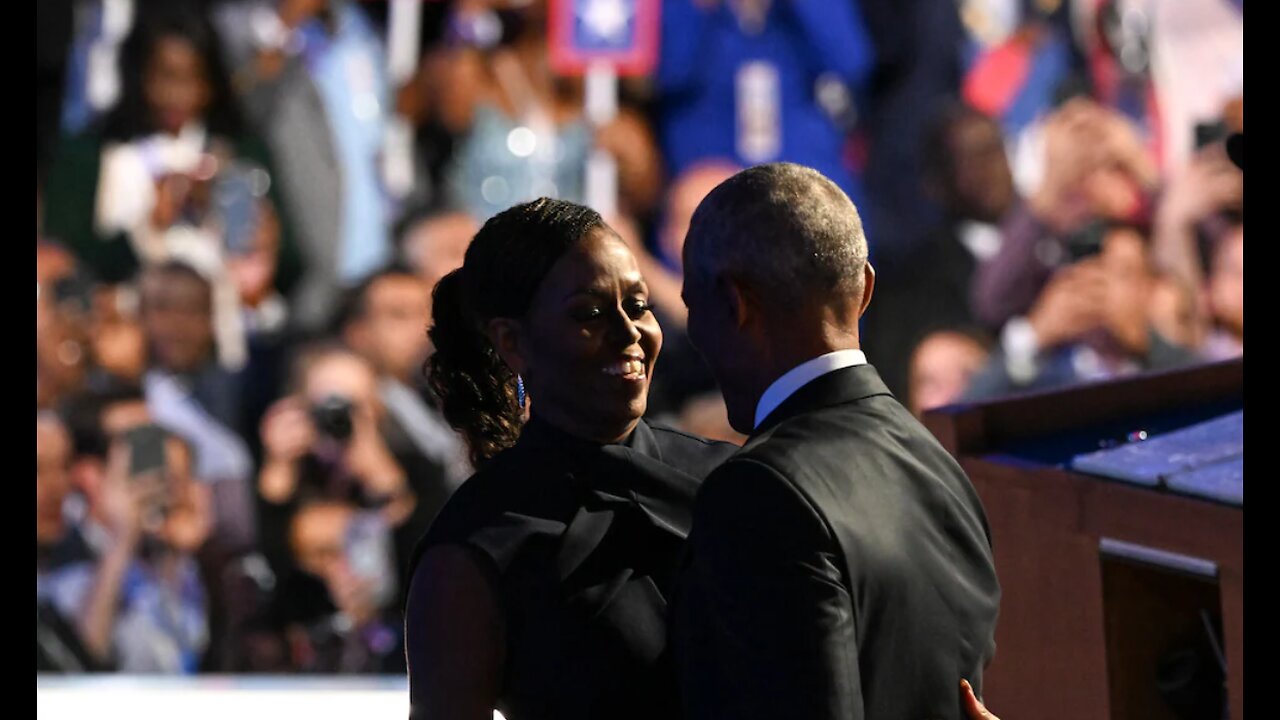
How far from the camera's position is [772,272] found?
1.50 m

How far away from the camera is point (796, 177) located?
1.52 metres

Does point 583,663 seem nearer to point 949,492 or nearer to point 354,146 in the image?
point 949,492

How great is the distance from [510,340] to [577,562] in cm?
26

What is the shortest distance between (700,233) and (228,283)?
3883 millimetres

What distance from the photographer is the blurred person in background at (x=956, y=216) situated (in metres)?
→ 5.05

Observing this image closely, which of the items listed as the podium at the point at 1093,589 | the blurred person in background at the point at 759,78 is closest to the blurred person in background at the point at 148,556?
the blurred person in background at the point at 759,78

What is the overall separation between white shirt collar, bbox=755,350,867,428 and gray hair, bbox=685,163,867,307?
6 cm

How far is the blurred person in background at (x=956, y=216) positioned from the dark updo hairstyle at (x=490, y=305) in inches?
131

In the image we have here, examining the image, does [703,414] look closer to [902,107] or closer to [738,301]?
[902,107]

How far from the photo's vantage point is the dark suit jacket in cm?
139

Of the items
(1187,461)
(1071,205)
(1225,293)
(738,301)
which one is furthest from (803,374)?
(1225,293)

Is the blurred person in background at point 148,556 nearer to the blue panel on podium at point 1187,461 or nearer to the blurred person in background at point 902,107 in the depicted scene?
the blurred person in background at point 902,107
